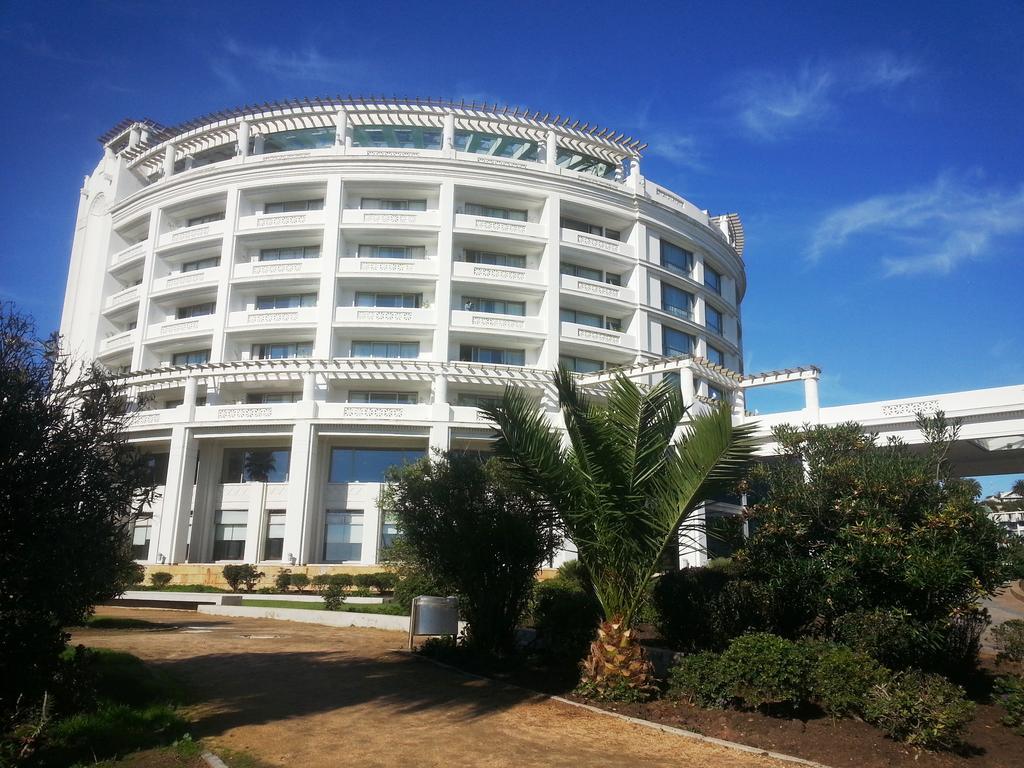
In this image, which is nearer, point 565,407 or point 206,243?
point 565,407

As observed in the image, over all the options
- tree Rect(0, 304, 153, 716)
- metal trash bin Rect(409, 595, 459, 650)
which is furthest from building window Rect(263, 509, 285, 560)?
tree Rect(0, 304, 153, 716)

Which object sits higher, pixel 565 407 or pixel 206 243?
pixel 206 243

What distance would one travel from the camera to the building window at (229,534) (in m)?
41.2

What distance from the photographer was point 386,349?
138 feet

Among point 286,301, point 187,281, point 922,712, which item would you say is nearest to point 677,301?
point 286,301

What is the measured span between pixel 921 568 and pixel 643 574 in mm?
3803

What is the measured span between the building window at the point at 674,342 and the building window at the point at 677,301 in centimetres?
119

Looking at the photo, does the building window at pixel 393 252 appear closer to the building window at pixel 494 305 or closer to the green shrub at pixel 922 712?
the building window at pixel 494 305

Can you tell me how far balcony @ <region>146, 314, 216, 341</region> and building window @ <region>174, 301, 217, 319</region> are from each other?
1.61 metres

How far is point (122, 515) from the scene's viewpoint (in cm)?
1012

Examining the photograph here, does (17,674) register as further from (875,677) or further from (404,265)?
(404,265)

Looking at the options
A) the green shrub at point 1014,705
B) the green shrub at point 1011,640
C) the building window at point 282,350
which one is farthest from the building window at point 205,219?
the green shrub at point 1014,705

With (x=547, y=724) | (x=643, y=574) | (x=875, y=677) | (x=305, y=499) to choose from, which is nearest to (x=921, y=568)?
(x=875, y=677)

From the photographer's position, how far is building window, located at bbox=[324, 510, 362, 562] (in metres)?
40.2
